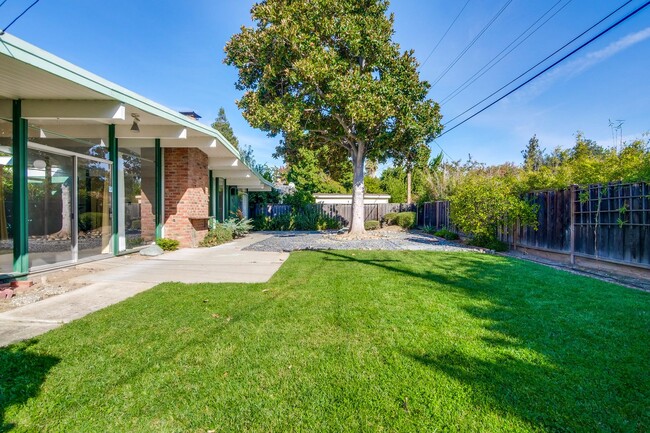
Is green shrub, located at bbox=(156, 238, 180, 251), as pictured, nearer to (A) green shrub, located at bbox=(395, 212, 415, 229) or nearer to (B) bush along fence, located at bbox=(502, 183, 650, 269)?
(B) bush along fence, located at bbox=(502, 183, 650, 269)

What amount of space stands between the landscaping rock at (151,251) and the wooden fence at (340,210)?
12.5 metres

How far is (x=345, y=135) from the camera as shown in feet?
44.3

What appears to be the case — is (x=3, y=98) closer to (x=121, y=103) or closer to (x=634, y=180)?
(x=121, y=103)

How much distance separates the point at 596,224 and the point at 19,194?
1135 cm

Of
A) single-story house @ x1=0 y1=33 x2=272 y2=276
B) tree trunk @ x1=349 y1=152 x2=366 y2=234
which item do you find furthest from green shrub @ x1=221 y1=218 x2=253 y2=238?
tree trunk @ x1=349 y1=152 x2=366 y2=234

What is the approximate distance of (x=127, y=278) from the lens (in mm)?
5477

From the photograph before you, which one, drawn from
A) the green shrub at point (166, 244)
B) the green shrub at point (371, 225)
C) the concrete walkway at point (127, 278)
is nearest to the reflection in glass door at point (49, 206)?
the concrete walkway at point (127, 278)

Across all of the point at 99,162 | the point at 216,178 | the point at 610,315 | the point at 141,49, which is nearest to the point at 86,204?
the point at 99,162

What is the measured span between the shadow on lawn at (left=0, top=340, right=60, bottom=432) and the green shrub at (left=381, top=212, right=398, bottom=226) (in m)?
18.5

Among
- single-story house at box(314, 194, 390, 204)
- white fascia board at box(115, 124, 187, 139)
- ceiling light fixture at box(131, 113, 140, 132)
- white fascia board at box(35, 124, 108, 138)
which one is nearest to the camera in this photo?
white fascia board at box(35, 124, 108, 138)

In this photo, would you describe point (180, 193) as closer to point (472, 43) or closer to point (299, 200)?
point (472, 43)

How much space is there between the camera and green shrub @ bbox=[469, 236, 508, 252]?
32.5 feet

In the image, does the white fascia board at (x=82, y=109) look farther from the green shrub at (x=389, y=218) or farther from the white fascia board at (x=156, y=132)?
the green shrub at (x=389, y=218)

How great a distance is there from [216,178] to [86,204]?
7.45 metres
